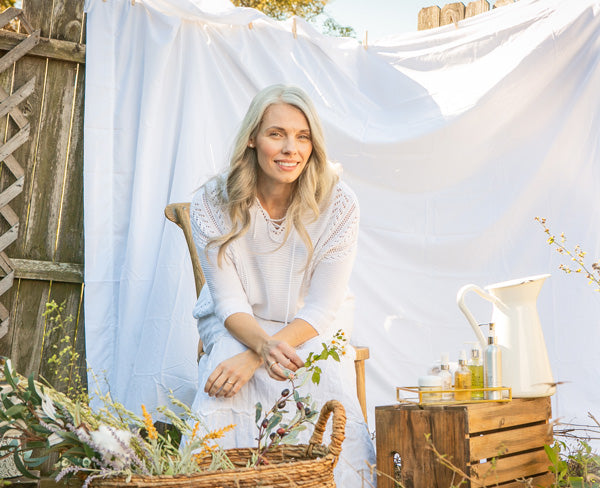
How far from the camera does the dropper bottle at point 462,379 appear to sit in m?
1.53

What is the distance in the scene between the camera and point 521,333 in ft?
5.23

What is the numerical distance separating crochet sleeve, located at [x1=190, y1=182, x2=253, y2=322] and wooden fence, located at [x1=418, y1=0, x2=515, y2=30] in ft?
5.44

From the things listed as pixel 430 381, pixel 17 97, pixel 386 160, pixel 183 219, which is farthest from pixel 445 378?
pixel 17 97

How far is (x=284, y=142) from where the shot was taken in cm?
180

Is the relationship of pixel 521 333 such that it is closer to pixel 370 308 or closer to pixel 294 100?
pixel 294 100

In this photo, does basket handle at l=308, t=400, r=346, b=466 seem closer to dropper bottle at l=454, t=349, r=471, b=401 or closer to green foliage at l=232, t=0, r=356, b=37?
dropper bottle at l=454, t=349, r=471, b=401

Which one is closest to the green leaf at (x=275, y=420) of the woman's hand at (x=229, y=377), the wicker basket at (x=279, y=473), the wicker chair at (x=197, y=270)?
the wicker basket at (x=279, y=473)

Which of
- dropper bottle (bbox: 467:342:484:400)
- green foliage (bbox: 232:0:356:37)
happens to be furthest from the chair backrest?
green foliage (bbox: 232:0:356:37)

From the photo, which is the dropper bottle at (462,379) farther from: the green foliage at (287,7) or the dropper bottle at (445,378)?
the green foliage at (287,7)

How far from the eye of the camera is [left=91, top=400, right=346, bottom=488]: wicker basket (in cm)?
99

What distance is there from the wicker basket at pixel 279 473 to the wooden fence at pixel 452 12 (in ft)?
7.52

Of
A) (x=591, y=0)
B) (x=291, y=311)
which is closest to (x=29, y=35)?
(x=291, y=311)

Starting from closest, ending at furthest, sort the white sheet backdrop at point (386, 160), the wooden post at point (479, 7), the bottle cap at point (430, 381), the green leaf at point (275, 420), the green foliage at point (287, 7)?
the green leaf at point (275, 420) < the bottle cap at point (430, 381) < the white sheet backdrop at point (386, 160) < the wooden post at point (479, 7) < the green foliage at point (287, 7)

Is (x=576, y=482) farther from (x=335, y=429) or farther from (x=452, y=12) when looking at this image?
(x=452, y=12)
